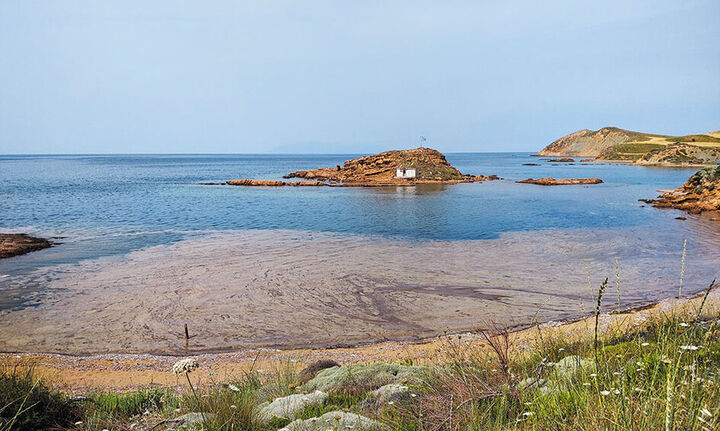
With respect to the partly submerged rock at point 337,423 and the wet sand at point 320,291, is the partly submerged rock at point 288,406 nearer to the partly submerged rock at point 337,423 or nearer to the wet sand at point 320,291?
the partly submerged rock at point 337,423

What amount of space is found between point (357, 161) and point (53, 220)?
176 feet

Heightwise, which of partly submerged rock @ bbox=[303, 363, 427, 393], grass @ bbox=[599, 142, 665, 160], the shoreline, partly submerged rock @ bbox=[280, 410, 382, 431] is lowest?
the shoreline

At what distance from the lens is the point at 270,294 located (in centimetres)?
1377

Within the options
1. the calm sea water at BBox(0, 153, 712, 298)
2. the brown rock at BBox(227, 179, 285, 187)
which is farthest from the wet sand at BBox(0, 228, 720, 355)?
the brown rock at BBox(227, 179, 285, 187)

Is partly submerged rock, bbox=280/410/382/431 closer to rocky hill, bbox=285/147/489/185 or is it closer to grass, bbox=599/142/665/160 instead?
rocky hill, bbox=285/147/489/185

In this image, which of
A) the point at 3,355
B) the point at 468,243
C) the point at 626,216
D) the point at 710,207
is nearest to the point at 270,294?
the point at 3,355

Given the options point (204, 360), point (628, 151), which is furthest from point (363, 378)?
point (628, 151)

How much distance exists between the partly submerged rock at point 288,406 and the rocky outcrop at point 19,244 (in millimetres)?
→ 20339

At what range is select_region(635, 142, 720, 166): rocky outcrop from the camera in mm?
105375

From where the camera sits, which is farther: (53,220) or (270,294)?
(53,220)

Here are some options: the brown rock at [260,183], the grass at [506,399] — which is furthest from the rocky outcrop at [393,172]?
the grass at [506,399]

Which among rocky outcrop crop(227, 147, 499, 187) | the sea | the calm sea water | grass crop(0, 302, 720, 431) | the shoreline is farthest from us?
rocky outcrop crop(227, 147, 499, 187)

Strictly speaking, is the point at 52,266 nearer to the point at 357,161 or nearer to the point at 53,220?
the point at 53,220

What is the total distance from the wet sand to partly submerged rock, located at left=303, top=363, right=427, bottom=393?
12.9 feet
